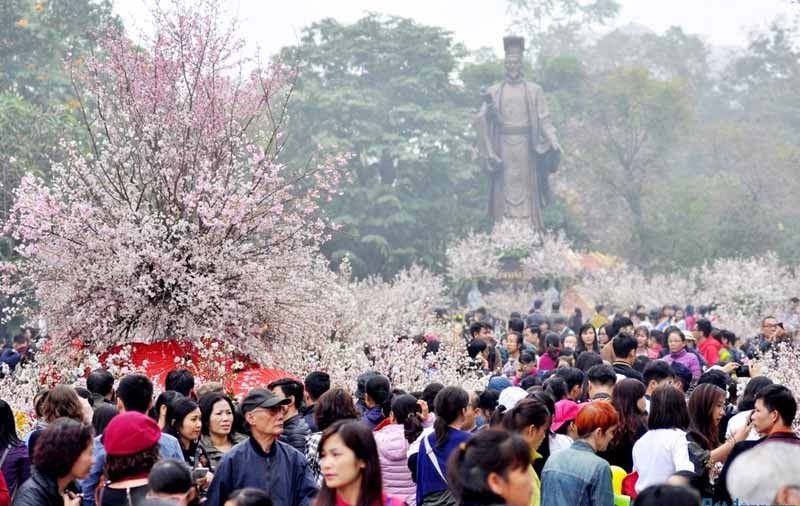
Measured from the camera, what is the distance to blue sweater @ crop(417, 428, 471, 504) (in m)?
5.84

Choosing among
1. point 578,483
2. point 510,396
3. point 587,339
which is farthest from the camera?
point 587,339

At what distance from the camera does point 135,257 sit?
9.95 m

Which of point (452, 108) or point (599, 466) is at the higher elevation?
point (452, 108)

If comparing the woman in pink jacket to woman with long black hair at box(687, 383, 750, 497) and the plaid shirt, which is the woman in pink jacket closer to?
the plaid shirt

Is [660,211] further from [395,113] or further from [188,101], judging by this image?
[188,101]

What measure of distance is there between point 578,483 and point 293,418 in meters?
2.30

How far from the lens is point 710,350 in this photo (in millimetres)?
12492

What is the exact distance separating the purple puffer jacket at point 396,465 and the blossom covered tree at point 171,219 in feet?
12.9

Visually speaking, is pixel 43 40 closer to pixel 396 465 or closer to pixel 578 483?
pixel 396 465

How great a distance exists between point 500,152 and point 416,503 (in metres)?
27.7

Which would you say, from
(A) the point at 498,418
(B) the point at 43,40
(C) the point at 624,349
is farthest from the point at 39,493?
(B) the point at 43,40

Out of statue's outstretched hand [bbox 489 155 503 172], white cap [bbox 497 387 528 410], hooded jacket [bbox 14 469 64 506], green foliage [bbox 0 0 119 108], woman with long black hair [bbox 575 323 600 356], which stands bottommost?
woman with long black hair [bbox 575 323 600 356]

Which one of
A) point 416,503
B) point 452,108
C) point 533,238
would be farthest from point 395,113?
point 416,503

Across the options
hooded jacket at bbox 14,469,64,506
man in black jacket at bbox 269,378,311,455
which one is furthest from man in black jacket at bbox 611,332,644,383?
hooded jacket at bbox 14,469,64,506
